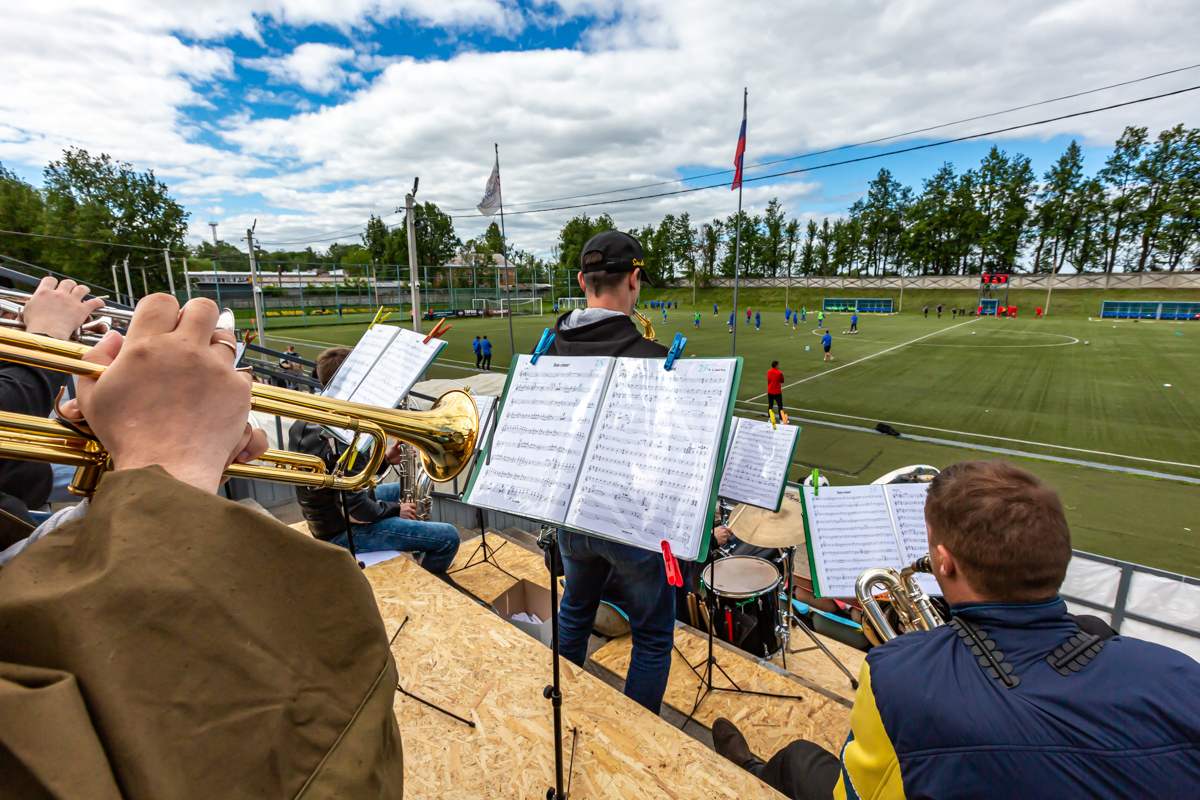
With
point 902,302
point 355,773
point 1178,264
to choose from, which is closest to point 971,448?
point 355,773

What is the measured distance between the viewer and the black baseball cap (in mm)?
2211

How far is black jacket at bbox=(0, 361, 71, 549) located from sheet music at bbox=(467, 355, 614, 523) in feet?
5.65

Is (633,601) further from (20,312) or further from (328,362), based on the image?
(328,362)

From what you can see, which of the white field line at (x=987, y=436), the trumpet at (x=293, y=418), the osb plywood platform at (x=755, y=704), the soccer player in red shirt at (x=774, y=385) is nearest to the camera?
the trumpet at (x=293, y=418)

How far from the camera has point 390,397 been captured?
8.04 feet

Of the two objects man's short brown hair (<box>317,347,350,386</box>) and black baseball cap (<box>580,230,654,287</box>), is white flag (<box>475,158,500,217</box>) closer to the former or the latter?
man's short brown hair (<box>317,347,350,386</box>)

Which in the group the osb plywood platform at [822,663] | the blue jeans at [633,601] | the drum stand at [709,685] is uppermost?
the blue jeans at [633,601]

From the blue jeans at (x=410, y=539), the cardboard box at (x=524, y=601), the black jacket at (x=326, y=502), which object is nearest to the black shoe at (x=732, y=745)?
the cardboard box at (x=524, y=601)

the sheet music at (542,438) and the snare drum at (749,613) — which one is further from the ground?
the sheet music at (542,438)

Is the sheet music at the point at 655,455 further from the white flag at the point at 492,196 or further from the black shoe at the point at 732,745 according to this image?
the white flag at the point at 492,196

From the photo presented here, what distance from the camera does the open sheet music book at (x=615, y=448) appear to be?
1.50 m

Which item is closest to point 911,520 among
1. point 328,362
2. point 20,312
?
point 328,362

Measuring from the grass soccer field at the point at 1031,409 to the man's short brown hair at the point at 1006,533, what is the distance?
785 cm

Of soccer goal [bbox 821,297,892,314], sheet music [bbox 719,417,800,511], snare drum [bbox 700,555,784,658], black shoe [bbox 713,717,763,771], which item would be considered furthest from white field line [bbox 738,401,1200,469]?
soccer goal [bbox 821,297,892,314]
